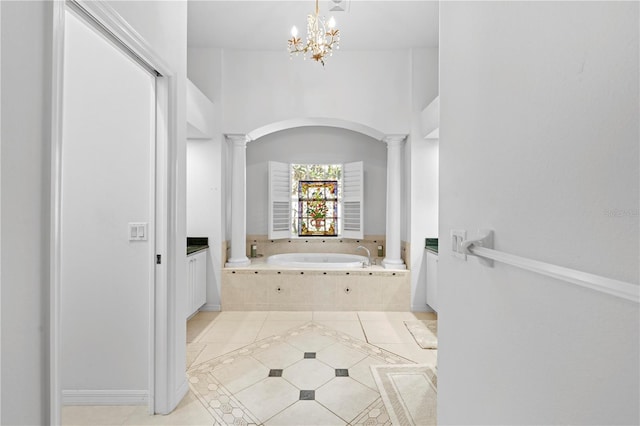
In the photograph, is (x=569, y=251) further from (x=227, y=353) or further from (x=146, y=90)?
(x=227, y=353)

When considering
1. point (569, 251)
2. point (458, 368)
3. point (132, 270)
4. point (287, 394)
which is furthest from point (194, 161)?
point (569, 251)

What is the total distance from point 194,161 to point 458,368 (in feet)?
12.0

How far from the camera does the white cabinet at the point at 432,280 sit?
11.8ft

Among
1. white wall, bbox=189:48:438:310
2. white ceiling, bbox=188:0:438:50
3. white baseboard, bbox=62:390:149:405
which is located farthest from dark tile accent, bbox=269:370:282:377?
white ceiling, bbox=188:0:438:50

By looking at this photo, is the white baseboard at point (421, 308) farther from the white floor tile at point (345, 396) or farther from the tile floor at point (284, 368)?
the white floor tile at point (345, 396)

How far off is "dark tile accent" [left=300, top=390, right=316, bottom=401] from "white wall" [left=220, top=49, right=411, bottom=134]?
3.03 m

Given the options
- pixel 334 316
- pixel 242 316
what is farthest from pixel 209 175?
pixel 334 316

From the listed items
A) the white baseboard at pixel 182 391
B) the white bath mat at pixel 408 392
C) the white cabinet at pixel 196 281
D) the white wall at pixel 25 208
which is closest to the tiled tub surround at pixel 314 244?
the white cabinet at pixel 196 281

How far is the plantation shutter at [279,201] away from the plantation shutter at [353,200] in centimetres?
87

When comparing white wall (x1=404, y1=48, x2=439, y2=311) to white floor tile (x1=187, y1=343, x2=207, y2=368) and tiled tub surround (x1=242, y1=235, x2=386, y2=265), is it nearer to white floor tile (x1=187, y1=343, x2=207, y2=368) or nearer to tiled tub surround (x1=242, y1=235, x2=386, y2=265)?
tiled tub surround (x1=242, y1=235, x2=386, y2=265)

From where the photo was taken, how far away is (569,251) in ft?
2.15

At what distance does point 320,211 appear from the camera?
5.14 metres

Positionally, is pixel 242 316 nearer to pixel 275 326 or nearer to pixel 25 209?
pixel 275 326

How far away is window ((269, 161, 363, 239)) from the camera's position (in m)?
4.89
